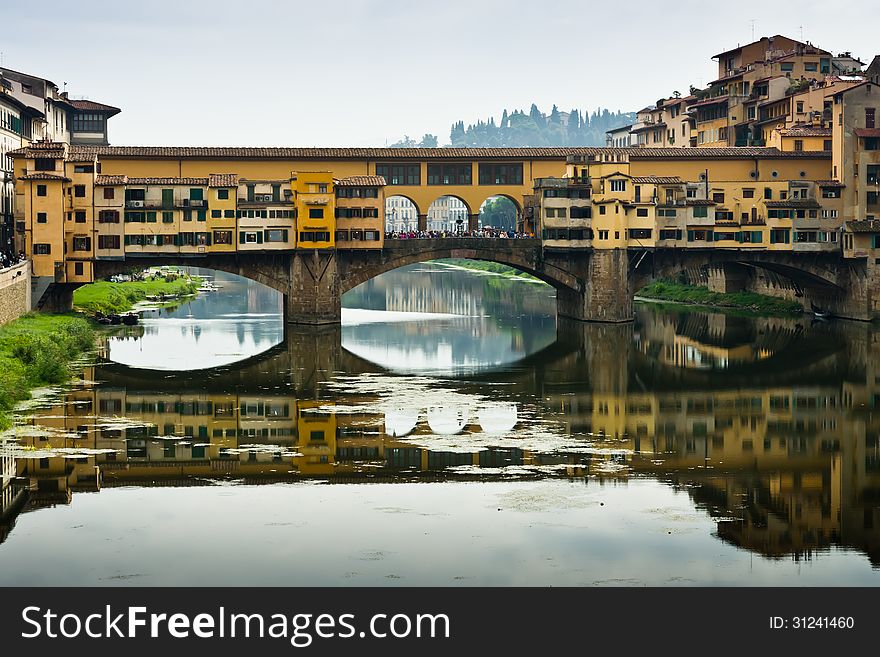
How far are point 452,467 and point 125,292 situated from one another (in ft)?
161

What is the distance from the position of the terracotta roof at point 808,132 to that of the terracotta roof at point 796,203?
7.05 metres

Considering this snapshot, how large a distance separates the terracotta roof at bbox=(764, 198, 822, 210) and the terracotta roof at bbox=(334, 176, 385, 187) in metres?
18.8

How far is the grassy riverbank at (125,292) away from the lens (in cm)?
6735

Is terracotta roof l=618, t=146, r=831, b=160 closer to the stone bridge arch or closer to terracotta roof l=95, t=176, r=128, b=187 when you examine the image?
the stone bridge arch

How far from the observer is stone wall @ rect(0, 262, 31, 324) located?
Result: 4922cm

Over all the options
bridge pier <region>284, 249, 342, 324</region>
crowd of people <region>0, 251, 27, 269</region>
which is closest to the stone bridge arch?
bridge pier <region>284, 249, 342, 324</region>

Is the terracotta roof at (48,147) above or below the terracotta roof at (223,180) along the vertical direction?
above

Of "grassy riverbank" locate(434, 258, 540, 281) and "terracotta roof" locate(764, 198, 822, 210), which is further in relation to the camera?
"grassy riverbank" locate(434, 258, 540, 281)

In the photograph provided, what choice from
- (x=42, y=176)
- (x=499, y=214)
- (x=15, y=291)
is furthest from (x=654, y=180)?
(x=499, y=214)

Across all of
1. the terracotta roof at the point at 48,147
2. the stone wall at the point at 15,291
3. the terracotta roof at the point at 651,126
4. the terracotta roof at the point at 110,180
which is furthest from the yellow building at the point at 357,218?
the terracotta roof at the point at 651,126

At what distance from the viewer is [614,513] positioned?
1067 inches

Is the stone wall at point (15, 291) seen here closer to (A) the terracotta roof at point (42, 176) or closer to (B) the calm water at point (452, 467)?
(A) the terracotta roof at point (42, 176)

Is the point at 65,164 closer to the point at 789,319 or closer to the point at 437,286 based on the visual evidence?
the point at 789,319

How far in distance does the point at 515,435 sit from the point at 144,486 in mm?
10581
